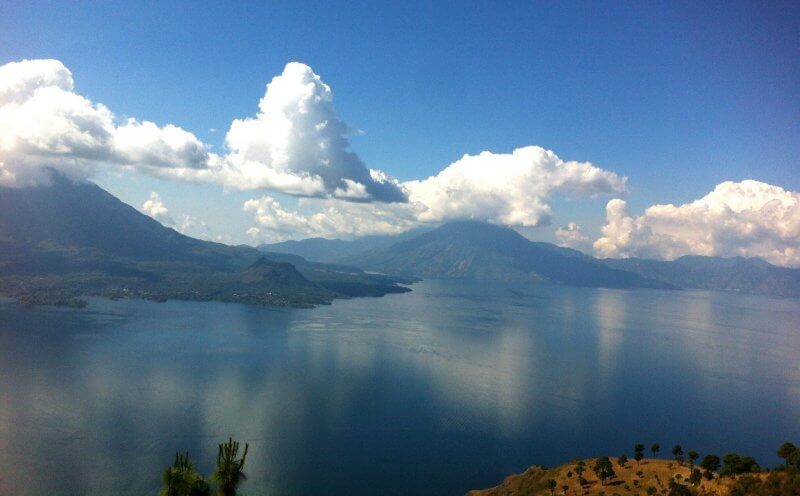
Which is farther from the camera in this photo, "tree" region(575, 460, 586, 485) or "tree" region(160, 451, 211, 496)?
"tree" region(575, 460, 586, 485)

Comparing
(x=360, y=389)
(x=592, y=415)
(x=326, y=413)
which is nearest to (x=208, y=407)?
(x=326, y=413)

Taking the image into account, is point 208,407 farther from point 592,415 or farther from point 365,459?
point 592,415

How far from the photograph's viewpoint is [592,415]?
11506 centimetres

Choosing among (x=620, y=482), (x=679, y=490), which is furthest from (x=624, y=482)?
(x=679, y=490)

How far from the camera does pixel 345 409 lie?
10944 cm

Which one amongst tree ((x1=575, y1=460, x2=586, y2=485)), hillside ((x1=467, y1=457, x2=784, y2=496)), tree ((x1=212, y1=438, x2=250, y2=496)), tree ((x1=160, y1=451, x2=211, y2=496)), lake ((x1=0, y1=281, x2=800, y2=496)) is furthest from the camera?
lake ((x1=0, y1=281, x2=800, y2=496))

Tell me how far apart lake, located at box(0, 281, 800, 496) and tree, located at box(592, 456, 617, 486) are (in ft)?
78.6

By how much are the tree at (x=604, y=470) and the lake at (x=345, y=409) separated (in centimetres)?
2395

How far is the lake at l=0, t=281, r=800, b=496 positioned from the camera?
258ft

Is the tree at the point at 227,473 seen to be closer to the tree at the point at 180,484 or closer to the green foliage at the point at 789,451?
the tree at the point at 180,484

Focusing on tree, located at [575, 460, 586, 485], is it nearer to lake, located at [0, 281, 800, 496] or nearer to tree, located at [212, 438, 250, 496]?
lake, located at [0, 281, 800, 496]

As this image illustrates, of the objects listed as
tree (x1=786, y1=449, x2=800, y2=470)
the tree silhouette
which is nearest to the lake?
the tree silhouette

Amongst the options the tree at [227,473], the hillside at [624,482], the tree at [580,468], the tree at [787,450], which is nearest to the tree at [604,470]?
the hillside at [624,482]

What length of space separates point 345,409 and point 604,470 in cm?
6464
